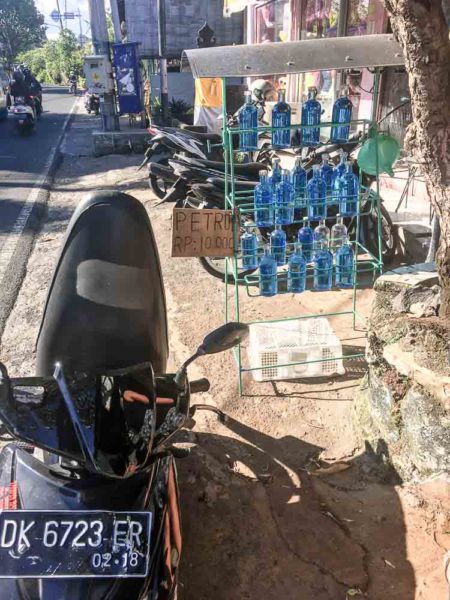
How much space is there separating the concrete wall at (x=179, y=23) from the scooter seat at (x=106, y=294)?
59.0 ft

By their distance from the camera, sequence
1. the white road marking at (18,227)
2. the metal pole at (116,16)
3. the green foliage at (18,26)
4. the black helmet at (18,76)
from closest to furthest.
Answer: the white road marking at (18,227) < the metal pole at (116,16) < the black helmet at (18,76) < the green foliage at (18,26)

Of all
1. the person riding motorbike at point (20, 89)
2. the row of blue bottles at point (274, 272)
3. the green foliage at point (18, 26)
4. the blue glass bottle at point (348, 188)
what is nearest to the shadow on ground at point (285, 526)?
the row of blue bottles at point (274, 272)

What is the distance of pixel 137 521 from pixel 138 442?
0.72 ft

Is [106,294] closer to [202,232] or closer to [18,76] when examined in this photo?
[202,232]

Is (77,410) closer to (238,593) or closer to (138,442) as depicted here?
(138,442)

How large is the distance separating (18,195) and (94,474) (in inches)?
308

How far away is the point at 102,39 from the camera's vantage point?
12.2 metres

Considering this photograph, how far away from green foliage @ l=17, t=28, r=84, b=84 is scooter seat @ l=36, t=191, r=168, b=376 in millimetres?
47685

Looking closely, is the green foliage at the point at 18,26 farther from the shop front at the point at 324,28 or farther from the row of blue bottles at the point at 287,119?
the row of blue bottles at the point at 287,119

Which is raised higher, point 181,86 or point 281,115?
point 281,115

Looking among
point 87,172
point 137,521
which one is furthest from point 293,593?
point 87,172

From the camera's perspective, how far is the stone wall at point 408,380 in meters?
2.35

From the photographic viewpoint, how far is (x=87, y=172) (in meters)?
10.5

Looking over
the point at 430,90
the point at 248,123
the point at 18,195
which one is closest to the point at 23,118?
the point at 18,195
